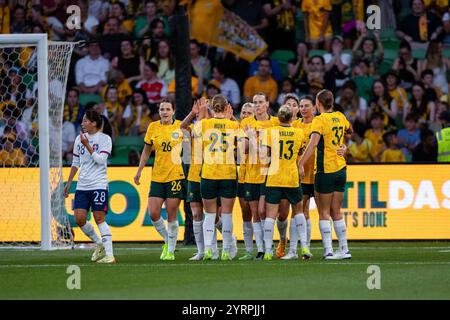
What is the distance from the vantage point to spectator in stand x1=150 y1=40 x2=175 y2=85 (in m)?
24.8

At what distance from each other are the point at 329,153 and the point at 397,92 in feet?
28.9

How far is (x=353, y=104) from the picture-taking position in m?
23.7

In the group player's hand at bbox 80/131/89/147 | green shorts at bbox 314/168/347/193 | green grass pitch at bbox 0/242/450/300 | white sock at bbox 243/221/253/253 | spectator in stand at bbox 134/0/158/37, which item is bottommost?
green grass pitch at bbox 0/242/450/300

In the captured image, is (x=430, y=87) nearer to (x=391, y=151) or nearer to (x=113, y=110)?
(x=391, y=151)

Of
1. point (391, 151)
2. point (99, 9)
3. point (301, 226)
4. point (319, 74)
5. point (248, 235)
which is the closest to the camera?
point (301, 226)

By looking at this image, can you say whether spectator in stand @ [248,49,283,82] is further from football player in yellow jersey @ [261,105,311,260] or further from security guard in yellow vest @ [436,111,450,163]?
football player in yellow jersey @ [261,105,311,260]

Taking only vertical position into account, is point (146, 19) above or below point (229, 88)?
above

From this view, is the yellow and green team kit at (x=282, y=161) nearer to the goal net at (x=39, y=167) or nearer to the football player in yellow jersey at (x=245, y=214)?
the football player in yellow jersey at (x=245, y=214)

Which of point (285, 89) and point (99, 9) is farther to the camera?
point (99, 9)

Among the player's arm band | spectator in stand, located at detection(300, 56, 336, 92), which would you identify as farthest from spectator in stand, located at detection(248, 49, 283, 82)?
the player's arm band

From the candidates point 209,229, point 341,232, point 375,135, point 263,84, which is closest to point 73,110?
point 263,84

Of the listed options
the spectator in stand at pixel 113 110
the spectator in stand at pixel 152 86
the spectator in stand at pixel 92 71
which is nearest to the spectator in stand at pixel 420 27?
the spectator in stand at pixel 152 86

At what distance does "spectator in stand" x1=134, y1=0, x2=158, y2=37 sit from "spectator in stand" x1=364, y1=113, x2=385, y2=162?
5.76 meters

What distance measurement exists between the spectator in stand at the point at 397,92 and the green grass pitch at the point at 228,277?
7269mm
